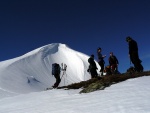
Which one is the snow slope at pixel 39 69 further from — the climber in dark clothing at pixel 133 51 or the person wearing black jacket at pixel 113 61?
the climber in dark clothing at pixel 133 51

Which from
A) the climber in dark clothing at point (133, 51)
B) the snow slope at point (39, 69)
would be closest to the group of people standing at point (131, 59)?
the climber in dark clothing at point (133, 51)

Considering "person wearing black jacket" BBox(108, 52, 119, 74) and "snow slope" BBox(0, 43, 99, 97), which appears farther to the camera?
"snow slope" BBox(0, 43, 99, 97)

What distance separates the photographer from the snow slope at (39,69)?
88.4 m

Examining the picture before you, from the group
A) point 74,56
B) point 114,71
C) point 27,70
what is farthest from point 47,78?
point 114,71

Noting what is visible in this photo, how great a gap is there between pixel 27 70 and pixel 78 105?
94953 millimetres

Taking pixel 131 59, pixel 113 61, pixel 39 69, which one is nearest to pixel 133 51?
pixel 131 59

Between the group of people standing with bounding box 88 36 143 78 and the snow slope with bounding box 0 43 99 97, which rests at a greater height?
the snow slope with bounding box 0 43 99 97

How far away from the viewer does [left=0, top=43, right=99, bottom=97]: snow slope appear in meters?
88.4

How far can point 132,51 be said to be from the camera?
781 inches

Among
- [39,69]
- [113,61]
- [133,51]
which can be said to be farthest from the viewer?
[39,69]

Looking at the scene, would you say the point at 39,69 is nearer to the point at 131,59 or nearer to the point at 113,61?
the point at 113,61

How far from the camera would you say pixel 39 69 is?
357 ft

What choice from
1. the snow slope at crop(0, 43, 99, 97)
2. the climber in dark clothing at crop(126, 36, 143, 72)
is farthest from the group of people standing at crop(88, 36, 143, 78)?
the snow slope at crop(0, 43, 99, 97)

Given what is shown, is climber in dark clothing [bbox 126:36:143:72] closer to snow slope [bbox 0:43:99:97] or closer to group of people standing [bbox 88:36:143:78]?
group of people standing [bbox 88:36:143:78]
